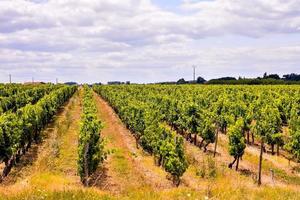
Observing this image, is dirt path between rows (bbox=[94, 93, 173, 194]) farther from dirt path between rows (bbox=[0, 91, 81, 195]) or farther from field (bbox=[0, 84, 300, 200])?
dirt path between rows (bbox=[0, 91, 81, 195])

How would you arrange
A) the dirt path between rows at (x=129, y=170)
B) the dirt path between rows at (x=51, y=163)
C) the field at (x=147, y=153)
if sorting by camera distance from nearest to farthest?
1. the dirt path between rows at (x=51, y=163)
2. the dirt path between rows at (x=129, y=170)
3. the field at (x=147, y=153)

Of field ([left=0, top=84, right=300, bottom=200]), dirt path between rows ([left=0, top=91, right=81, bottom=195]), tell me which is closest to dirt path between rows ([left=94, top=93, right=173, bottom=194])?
field ([left=0, top=84, right=300, bottom=200])

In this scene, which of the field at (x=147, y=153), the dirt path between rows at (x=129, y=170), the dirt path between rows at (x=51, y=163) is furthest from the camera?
the field at (x=147, y=153)

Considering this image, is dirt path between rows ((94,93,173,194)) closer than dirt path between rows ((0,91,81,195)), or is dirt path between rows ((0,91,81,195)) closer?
dirt path between rows ((0,91,81,195))

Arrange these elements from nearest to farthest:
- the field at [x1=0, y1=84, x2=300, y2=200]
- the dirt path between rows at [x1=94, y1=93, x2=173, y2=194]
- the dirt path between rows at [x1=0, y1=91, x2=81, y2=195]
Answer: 1. the dirt path between rows at [x1=0, y1=91, x2=81, y2=195]
2. the dirt path between rows at [x1=94, y1=93, x2=173, y2=194]
3. the field at [x1=0, y1=84, x2=300, y2=200]

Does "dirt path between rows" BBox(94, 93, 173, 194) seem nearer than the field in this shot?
Yes

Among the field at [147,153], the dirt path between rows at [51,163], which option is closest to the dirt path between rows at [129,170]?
the field at [147,153]

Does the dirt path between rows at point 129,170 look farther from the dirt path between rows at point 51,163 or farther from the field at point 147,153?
the dirt path between rows at point 51,163

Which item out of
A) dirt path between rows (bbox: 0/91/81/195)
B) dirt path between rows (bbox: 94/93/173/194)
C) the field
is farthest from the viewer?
the field

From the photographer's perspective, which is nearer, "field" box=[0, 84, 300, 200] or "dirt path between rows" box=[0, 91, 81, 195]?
"dirt path between rows" box=[0, 91, 81, 195]

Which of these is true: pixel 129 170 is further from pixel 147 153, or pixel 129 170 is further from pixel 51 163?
pixel 147 153

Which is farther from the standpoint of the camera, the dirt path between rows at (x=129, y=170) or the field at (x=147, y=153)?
the field at (x=147, y=153)

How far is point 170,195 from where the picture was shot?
10.7 metres

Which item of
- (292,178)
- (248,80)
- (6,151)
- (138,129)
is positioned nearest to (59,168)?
(6,151)
